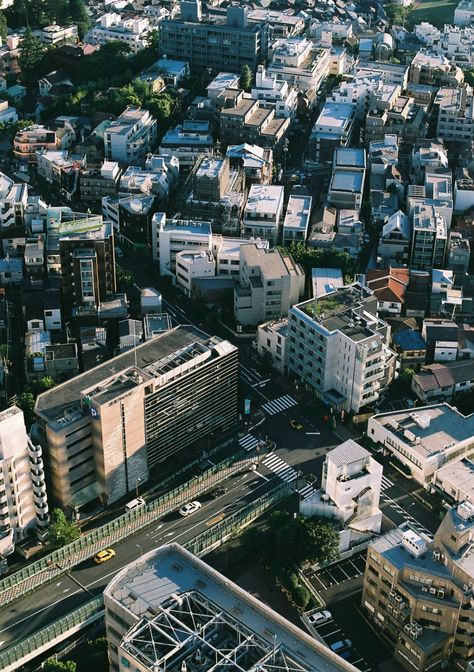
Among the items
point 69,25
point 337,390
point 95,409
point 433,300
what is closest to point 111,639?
point 95,409

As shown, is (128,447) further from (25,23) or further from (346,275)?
(25,23)

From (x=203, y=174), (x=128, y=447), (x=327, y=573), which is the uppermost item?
(x=203, y=174)

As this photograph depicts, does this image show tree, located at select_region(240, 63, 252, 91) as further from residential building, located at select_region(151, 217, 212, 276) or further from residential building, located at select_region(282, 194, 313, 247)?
residential building, located at select_region(151, 217, 212, 276)

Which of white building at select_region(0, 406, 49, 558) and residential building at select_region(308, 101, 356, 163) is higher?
residential building at select_region(308, 101, 356, 163)

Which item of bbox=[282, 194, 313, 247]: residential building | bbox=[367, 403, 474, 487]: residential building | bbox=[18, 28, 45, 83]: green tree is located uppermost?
bbox=[18, 28, 45, 83]: green tree

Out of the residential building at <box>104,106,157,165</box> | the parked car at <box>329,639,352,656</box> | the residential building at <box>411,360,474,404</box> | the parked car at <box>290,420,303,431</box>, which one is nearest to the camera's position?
the parked car at <box>329,639,352,656</box>

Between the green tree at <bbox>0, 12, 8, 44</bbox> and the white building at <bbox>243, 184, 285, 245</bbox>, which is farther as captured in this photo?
the green tree at <bbox>0, 12, 8, 44</bbox>

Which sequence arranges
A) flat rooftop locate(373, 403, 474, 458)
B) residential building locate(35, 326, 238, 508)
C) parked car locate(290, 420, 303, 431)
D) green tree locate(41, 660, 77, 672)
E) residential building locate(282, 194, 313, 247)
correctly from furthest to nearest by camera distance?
residential building locate(282, 194, 313, 247), parked car locate(290, 420, 303, 431), flat rooftop locate(373, 403, 474, 458), residential building locate(35, 326, 238, 508), green tree locate(41, 660, 77, 672)

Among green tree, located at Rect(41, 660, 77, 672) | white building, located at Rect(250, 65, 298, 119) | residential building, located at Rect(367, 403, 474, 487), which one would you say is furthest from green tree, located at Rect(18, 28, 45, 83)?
green tree, located at Rect(41, 660, 77, 672)
